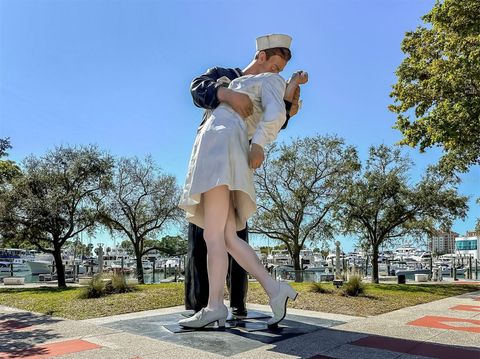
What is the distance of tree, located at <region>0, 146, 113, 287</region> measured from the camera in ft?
59.0

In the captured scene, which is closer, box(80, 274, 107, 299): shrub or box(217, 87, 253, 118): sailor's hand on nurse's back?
box(217, 87, 253, 118): sailor's hand on nurse's back

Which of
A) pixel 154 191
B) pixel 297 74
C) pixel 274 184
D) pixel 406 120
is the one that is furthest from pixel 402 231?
pixel 297 74

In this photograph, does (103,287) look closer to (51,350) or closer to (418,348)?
(51,350)

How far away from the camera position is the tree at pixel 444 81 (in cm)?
1061

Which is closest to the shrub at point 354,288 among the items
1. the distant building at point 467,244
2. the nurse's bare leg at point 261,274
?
the nurse's bare leg at point 261,274

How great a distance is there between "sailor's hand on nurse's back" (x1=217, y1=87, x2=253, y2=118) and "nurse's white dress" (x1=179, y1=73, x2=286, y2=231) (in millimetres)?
48

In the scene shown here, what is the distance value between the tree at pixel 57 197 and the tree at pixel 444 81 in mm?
13508

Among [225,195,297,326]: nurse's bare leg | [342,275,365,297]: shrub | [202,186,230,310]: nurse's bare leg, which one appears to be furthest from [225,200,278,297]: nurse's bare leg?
[342,275,365,297]: shrub

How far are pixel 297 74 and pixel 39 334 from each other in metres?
3.74

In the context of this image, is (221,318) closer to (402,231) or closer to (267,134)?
(267,134)

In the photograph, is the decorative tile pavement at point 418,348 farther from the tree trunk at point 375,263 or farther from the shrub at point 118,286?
the tree trunk at point 375,263

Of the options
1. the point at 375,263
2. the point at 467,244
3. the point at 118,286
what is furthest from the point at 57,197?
the point at 467,244

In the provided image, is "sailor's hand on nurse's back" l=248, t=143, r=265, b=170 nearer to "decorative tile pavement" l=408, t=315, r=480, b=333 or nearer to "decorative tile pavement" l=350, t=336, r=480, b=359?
"decorative tile pavement" l=350, t=336, r=480, b=359

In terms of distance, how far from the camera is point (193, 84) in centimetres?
442
